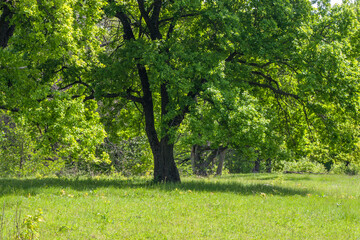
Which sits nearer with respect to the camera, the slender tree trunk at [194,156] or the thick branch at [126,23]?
the thick branch at [126,23]

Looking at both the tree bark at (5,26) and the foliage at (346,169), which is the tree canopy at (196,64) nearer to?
the tree bark at (5,26)

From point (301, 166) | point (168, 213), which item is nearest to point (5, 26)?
point (168, 213)

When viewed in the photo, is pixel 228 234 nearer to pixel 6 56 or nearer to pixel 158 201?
pixel 158 201

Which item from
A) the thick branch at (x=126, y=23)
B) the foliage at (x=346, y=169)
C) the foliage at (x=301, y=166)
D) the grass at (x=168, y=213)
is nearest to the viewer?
the grass at (x=168, y=213)

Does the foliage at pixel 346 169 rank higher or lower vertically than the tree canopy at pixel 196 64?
lower

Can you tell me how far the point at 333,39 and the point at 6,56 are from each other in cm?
1190

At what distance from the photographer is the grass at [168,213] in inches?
325

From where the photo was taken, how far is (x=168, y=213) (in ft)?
33.1

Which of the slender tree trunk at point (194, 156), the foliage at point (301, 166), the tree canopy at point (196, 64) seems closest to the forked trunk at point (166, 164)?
the tree canopy at point (196, 64)

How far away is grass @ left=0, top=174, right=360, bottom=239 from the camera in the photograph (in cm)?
827

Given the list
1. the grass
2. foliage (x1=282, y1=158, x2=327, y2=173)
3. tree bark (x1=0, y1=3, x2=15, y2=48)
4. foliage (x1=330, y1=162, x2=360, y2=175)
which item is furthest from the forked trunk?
foliage (x1=330, y1=162, x2=360, y2=175)

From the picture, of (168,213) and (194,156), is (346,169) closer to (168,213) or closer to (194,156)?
(194,156)

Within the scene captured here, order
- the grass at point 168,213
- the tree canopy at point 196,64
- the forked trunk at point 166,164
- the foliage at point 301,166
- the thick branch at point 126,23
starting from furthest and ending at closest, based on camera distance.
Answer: the foliage at point 301,166 < the forked trunk at point 166,164 < the thick branch at point 126,23 < the tree canopy at point 196,64 < the grass at point 168,213

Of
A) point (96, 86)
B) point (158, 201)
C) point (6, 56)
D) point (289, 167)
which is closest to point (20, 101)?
point (6, 56)
